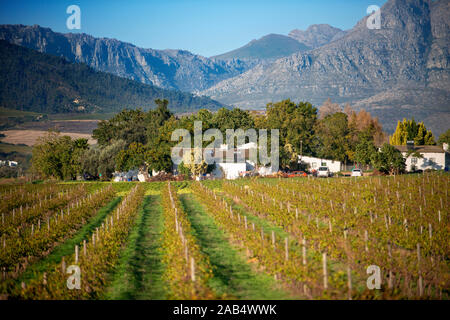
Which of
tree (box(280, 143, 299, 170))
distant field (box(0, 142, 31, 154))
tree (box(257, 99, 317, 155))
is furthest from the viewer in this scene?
distant field (box(0, 142, 31, 154))

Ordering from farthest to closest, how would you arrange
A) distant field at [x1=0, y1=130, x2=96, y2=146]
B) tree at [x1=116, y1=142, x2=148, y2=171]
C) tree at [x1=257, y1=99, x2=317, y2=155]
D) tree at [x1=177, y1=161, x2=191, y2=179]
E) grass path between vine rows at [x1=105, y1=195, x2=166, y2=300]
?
distant field at [x1=0, y1=130, x2=96, y2=146] → tree at [x1=257, y1=99, x2=317, y2=155] → tree at [x1=116, y1=142, x2=148, y2=171] → tree at [x1=177, y1=161, x2=191, y2=179] → grass path between vine rows at [x1=105, y1=195, x2=166, y2=300]

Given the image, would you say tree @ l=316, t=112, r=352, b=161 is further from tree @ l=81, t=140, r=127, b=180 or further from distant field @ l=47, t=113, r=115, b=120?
distant field @ l=47, t=113, r=115, b=120

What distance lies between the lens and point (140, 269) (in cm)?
1395

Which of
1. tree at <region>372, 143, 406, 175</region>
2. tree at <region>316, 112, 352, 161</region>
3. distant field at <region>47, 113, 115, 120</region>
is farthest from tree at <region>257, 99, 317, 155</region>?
distant field at <region>47, 113, 115, 120</region>

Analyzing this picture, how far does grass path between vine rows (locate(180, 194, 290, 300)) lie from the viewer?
1169cm

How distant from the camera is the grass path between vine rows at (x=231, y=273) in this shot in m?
11.7

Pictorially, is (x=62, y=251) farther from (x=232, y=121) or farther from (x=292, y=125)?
(x=232, y=121)

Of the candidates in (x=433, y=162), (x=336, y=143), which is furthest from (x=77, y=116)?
(x=433, y=162)

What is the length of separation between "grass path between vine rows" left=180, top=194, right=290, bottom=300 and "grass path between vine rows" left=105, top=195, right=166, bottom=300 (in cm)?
170

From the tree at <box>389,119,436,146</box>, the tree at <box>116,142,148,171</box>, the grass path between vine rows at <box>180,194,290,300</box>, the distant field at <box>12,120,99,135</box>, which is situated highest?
the distant field at <box>12,120,99,135</box>

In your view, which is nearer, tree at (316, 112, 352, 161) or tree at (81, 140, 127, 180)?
tree at (81, 140, 127, 180)

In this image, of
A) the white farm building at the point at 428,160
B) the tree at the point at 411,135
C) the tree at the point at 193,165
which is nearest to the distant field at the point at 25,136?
the tree at the point at 411,135

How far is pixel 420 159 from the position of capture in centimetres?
5694

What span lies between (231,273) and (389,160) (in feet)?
128
